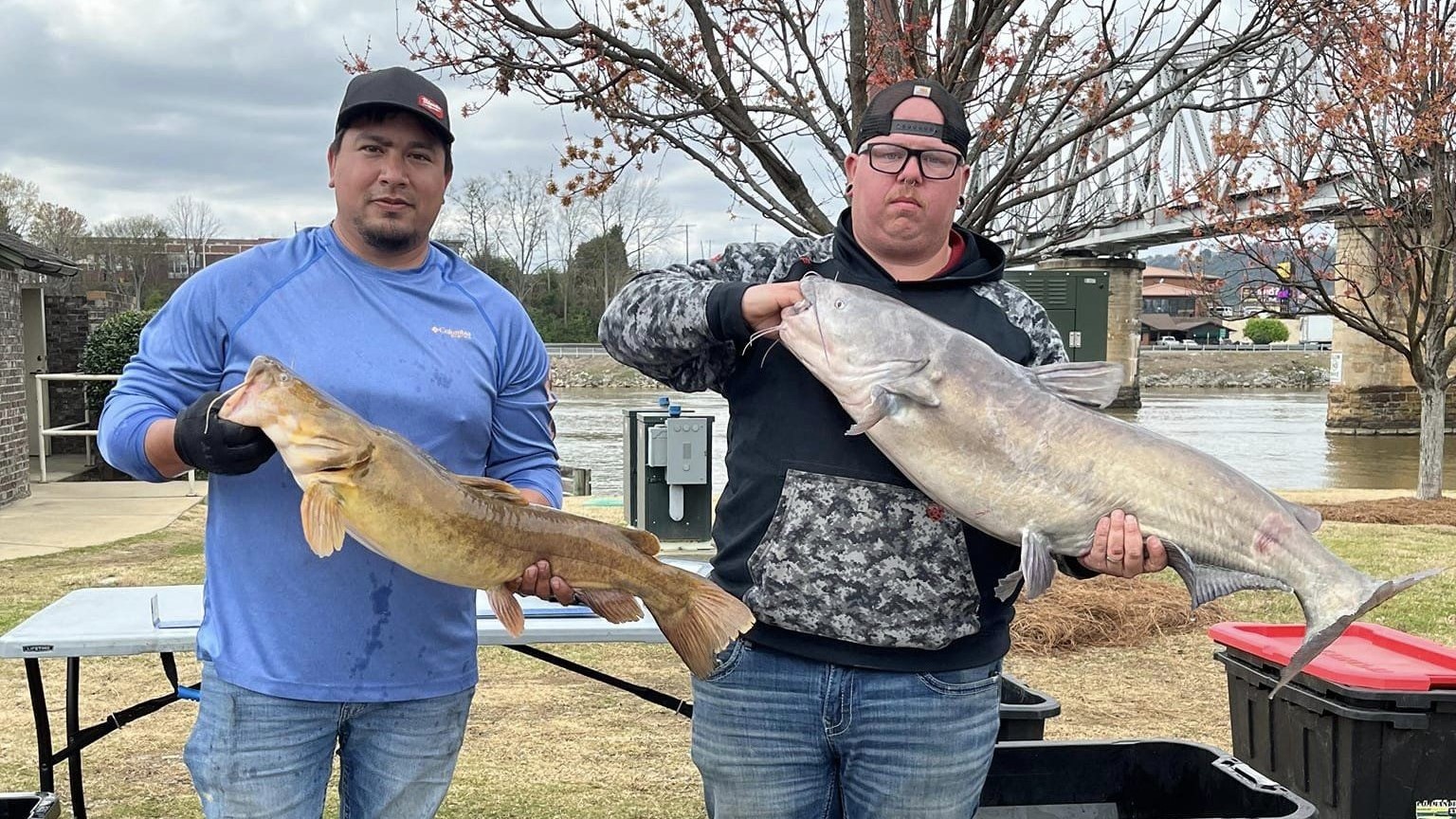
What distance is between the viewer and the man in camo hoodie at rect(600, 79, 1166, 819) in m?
2.72

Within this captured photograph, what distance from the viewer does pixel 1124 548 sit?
8.65ft

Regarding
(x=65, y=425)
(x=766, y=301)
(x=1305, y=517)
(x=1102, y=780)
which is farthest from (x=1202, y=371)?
(x=766, y=301)

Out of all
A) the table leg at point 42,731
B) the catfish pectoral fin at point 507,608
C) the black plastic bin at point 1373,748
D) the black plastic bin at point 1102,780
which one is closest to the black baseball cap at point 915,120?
the catfish pectoral fin at point 507,608

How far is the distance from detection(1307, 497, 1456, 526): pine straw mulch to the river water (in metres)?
2.17

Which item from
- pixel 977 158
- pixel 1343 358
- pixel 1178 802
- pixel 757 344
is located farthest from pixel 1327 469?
pixel 757 344

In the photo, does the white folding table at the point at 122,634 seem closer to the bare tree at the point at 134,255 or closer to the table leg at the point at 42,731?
the table leg at the point at 42,731

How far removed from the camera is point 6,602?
802cm

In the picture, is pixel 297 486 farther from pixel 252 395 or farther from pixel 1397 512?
pixel 1397 512

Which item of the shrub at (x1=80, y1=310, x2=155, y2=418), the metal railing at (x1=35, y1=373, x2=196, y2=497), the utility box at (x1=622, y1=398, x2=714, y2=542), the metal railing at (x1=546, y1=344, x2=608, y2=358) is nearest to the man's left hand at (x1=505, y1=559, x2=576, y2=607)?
the utility box at (x1=622, y1=398, x2=714, y2=542)

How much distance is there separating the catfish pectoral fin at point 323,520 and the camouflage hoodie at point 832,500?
34.6 inches

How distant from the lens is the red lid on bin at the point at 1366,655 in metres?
3.63

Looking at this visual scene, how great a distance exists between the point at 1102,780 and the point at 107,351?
18.8m

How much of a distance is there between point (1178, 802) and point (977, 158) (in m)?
4.10

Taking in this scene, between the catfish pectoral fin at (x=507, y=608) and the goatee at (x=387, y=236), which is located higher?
the goatee at (x=387, y=236)
